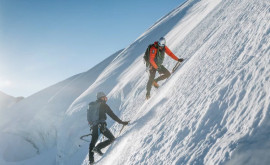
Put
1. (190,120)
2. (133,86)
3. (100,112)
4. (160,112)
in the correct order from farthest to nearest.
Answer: (133,86) < (100,112) < (160,112) < (190,120)

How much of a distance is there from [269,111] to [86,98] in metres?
13.7

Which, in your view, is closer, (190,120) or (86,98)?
(190,120)

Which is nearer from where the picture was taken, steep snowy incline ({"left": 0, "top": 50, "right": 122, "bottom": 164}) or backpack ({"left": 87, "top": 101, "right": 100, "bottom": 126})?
backpack ({"left": 87, "top": 101, "right": 100, "bottom": 126})

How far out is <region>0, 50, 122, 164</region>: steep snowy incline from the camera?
64.5 feet

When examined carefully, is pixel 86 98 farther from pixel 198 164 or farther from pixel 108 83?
pixel 198 164

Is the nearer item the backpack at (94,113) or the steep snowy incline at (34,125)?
the backpack at (94,113)

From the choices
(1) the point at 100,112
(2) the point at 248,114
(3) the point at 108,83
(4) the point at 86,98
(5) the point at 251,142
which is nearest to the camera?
(5) the point at 251,142

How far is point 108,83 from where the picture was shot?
16172mm

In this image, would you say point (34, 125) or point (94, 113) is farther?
point (34, 125)

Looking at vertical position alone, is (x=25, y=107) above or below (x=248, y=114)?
above

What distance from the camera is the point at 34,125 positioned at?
21.0 metres

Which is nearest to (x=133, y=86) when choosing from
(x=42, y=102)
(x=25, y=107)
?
(x=42, y=102)

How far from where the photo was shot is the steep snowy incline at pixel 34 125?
64.5 feet

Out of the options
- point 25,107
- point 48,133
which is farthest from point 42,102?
point 48,133
